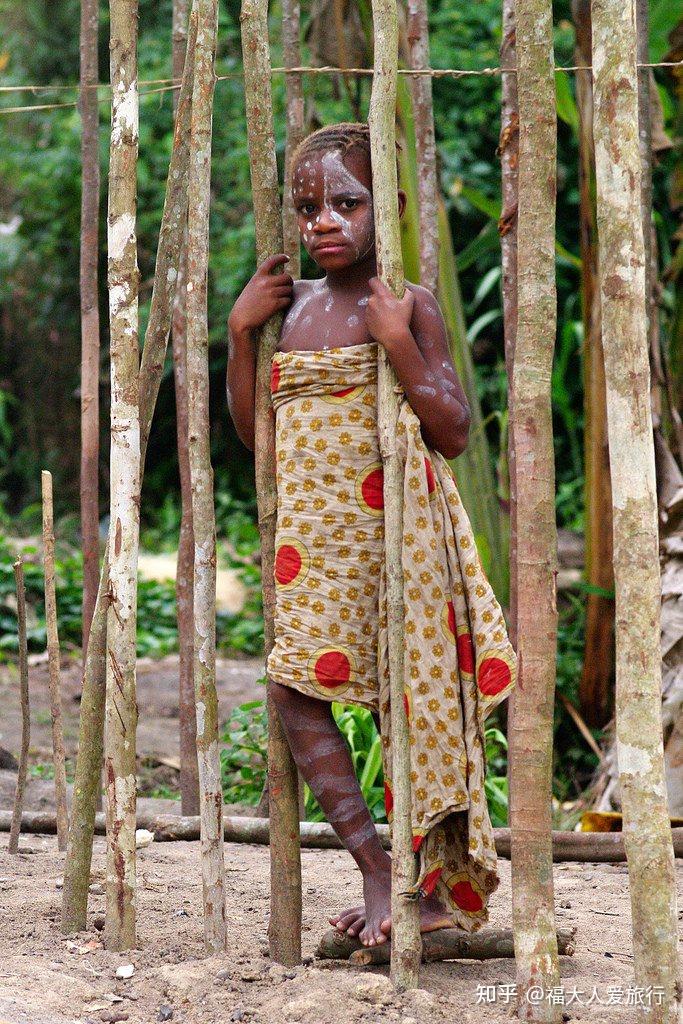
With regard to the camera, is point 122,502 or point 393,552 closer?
point 393,552

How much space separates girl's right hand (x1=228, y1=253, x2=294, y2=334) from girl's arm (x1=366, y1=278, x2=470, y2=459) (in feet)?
0.72

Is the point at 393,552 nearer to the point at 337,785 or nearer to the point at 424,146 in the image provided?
the point at 337,785

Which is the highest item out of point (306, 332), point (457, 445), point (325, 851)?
point (306, 332)

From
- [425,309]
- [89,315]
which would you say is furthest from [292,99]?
[425,309]

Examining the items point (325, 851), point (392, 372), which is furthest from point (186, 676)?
point (392, 372)

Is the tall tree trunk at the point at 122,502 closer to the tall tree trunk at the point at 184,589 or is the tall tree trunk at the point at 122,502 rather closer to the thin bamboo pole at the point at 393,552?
the thin bamboo pole at the point at 393,552

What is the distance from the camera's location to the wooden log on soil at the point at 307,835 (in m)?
3.15

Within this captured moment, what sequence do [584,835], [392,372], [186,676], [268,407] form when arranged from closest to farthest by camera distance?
[392,372], [268,407], [584,835], [186,676]

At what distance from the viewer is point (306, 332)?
228 cm

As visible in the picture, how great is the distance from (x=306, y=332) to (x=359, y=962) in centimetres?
122

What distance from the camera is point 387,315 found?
2111 mm

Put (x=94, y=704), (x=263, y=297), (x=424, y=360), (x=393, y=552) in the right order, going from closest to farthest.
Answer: (x=393, y=552) < (x=424, y=360) < (x=263, y=297) < (x=94, y=704)

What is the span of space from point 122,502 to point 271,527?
0.98 feet

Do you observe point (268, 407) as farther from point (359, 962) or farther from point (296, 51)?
point (296, 51)
